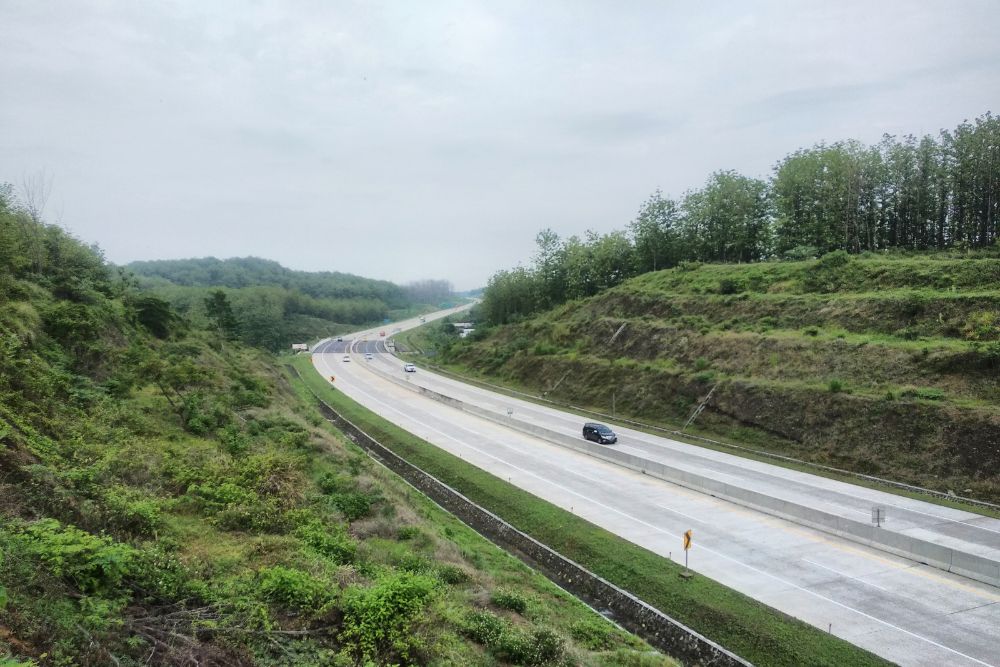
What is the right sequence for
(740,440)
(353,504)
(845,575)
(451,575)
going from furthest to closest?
(740,440) < (353,504) < (845,575) < (451,575)

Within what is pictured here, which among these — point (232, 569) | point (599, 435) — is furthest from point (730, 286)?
point (232, 569)

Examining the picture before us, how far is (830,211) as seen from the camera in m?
63.7

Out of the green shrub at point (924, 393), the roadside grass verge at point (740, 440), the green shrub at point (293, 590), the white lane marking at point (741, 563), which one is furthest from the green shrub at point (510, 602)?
the green shrub at point (924, 393)

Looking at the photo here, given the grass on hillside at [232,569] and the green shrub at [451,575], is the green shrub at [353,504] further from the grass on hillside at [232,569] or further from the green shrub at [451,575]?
the green shrub at [451,575]

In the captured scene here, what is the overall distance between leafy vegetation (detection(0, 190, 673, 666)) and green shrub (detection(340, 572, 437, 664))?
0.13 feet

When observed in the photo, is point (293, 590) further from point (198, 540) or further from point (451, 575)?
point (451, 575)

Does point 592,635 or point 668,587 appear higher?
point 592,635

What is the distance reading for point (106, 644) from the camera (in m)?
8.82

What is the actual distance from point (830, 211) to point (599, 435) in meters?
44.4

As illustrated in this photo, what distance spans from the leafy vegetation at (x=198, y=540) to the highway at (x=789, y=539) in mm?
6042

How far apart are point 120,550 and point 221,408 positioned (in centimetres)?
1729

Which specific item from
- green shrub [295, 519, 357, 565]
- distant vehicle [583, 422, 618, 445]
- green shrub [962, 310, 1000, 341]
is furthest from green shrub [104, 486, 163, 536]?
green shrub [962, 310, 1000, 341]

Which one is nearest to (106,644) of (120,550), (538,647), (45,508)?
(120,550)

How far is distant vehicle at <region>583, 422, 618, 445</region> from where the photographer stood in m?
38.1
